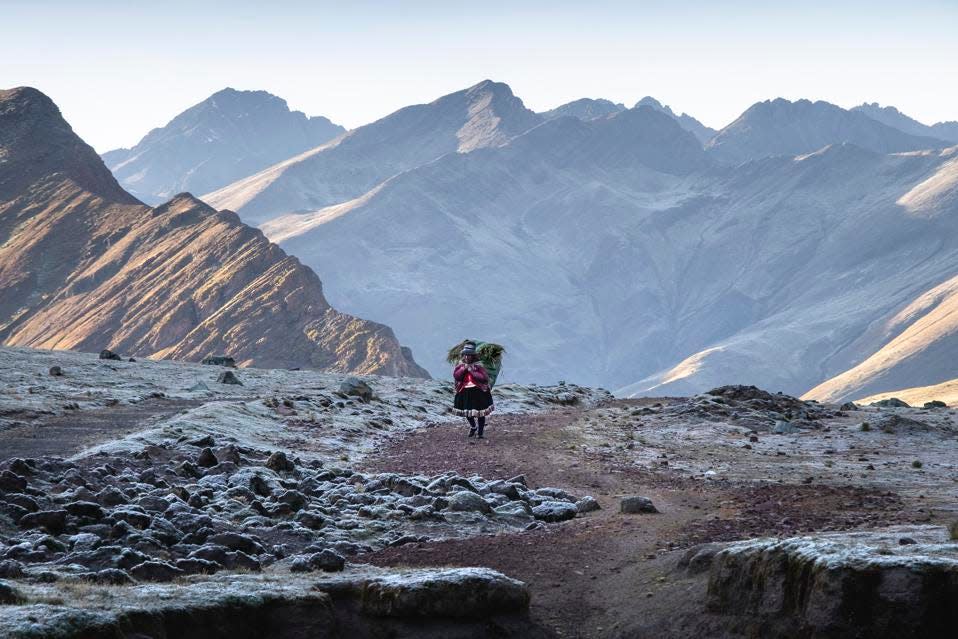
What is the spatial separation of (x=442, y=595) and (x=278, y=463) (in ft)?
33.0

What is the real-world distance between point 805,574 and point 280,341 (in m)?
121

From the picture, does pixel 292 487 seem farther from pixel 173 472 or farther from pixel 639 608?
pixel 639 608

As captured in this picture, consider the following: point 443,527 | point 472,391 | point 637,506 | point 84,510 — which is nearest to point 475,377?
point 472,391

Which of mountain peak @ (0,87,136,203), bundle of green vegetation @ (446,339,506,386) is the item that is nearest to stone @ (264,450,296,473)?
bundle of green vegetation @ (446,339,506,386)

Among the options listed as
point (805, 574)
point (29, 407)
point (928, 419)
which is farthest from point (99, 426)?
point (928, 419)

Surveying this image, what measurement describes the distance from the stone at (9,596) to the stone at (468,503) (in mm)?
8315

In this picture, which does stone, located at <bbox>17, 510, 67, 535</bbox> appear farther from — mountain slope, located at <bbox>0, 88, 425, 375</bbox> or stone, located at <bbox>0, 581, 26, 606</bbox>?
mountain slope, located at <bbox>0, 88, 425, 375</bbox>

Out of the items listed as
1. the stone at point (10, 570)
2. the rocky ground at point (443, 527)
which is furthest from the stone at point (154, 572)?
the stone at point (10, 570)

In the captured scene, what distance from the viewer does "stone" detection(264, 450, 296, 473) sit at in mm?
20766

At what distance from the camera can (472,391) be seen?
99.0ft

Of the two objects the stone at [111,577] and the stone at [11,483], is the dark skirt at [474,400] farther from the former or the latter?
the stone at [111,577]

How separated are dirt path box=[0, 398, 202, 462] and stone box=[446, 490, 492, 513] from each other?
7.80 metres

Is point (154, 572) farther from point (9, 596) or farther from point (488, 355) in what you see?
point (488, 355)

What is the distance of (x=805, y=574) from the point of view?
33.6ft
